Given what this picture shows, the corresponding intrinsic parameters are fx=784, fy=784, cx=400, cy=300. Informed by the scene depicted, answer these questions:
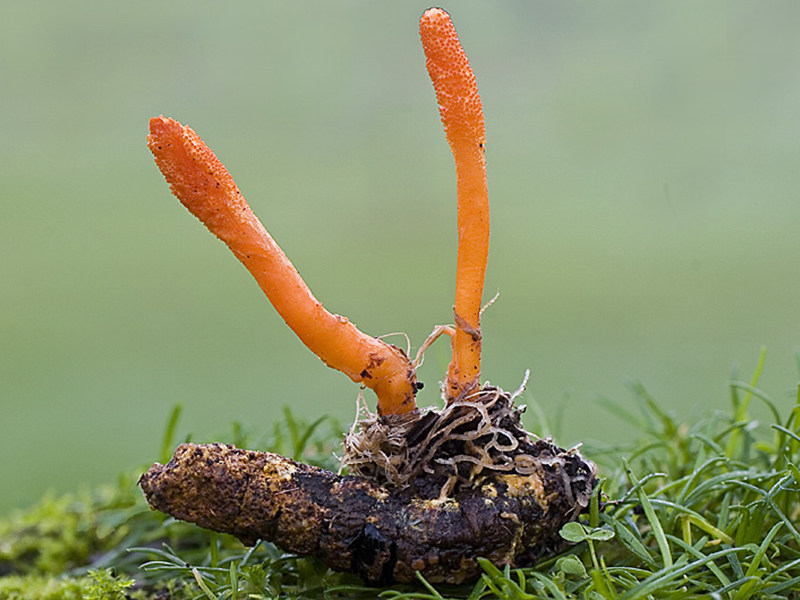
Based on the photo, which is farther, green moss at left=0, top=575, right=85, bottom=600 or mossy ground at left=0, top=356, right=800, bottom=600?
green moss at left=0, top=575, right=85, bottom=600

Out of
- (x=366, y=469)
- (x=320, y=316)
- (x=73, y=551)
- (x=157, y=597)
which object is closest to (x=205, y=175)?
(x=320, y=316)

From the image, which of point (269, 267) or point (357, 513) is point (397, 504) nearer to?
point (357, 513)

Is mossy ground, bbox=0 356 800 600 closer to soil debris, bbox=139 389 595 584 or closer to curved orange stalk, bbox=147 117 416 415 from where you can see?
soil debris, bbox=139 389 595 584

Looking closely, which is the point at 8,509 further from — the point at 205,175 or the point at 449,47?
the point at 449,47

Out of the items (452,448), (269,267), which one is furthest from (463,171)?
(452,448)

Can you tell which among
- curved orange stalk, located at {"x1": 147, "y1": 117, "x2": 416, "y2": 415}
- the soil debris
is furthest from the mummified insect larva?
curved orange stalk, located at {"x1": 147, "y1": 117, "x2": 416, "y2": 415}

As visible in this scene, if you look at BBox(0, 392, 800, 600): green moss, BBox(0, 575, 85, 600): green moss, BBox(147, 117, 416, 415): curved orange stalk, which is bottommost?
BBox(0, 575, 85, 600): green moss

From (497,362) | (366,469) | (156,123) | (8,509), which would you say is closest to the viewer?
(156,123)
